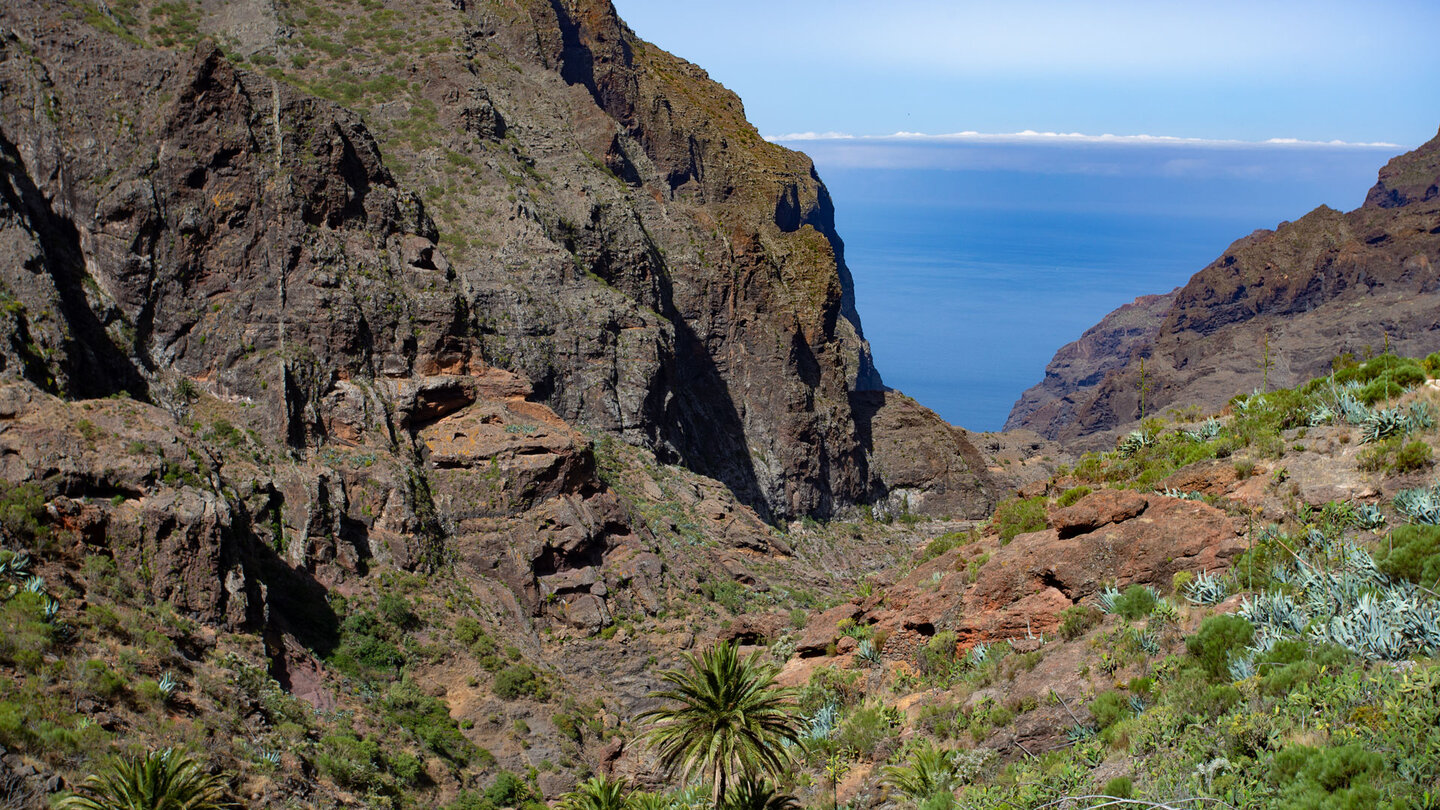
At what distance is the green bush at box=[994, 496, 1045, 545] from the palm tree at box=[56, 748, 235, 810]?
70.3 ft

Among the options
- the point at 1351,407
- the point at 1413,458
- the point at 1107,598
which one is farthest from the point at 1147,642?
the point at 1351,407

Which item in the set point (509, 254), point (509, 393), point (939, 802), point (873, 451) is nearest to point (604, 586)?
point (509, 393)

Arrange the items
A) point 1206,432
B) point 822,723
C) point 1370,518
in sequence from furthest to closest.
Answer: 1. point 1206,432
2. point 822,723
3. point 1370,518

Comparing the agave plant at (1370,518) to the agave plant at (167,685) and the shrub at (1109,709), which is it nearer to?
the shrub at (1109,709)

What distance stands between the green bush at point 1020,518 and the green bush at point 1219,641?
9.20m

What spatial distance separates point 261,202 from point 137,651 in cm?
2644

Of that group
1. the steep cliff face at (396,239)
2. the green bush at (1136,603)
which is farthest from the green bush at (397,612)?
the green bush at (1136,603)

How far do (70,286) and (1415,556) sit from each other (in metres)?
49.9

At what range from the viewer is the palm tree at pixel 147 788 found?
22.9 metres

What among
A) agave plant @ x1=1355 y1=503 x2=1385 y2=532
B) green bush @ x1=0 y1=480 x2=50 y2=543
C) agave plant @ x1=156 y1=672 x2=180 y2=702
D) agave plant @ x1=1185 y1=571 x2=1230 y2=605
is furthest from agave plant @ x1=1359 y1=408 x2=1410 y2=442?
green bush @ x1=0 y1=480 x2=50 y2=543

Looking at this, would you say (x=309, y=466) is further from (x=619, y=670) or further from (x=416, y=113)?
(x=416, y=113)

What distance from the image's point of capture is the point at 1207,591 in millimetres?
20828

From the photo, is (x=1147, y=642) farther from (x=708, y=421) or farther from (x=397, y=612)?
(x=708, y=421)

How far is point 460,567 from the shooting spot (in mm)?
47812
